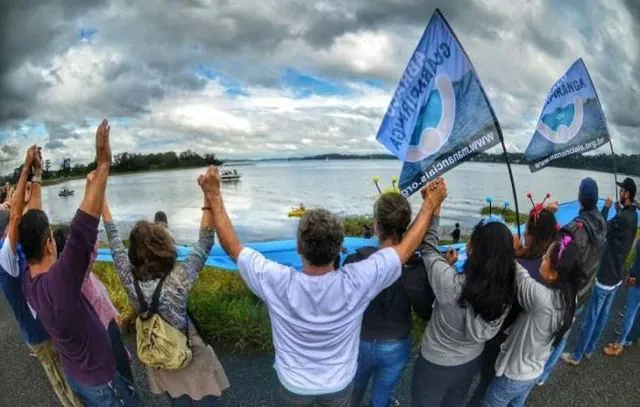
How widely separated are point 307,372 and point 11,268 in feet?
5.91

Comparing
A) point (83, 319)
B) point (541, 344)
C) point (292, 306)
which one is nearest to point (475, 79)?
point (541, 344)

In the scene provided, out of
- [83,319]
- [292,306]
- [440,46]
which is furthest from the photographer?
[440,46]

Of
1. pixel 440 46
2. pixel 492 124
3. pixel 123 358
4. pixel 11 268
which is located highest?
pixel 440 46

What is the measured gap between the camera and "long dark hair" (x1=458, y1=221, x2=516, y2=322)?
6.98 ft

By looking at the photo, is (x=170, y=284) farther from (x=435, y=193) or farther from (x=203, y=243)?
(x=435, y=193)

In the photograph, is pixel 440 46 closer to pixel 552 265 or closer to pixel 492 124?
pixel 492 124

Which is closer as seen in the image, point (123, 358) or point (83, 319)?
point (83, 319)

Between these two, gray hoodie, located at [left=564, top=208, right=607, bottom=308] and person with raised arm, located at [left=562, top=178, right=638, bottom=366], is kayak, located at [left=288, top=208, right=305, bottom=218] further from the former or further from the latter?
gray hoodie, located at [left=564, top=208, right=607, bottom=308]

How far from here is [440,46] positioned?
2908 mm

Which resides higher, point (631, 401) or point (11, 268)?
point (11, 268)

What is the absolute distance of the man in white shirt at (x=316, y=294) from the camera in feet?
6.26

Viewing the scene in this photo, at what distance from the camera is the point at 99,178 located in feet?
5.81

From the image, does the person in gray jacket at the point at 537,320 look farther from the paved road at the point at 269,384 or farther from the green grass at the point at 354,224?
the green grass at the point at 354,224

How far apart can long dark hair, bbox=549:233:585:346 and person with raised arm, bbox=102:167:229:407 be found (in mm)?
1924
